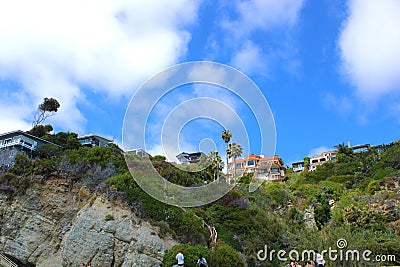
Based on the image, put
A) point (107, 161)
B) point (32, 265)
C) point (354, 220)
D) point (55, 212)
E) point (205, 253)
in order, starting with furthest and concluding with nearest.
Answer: point (354, 220) → point (107, 161) → point (55, 212) → point (32, 265) → point (205, 253)

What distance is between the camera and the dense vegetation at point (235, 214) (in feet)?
71.1

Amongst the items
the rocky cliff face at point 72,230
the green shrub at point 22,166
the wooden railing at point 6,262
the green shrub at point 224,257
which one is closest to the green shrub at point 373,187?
the green shrub at point 224,257

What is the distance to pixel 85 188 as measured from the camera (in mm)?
24453

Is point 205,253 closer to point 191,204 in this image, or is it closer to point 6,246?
point 191,204

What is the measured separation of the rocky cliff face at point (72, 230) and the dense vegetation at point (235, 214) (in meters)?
0.70

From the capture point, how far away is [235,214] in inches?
1001

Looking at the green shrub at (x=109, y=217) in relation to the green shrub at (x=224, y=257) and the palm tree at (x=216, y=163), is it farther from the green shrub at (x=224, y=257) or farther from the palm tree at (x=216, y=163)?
the palm tree at (x=216, y=163)

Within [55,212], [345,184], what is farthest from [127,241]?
[345,184]

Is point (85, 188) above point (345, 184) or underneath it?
underneath

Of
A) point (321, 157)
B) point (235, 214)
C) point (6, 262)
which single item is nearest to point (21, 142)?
point (6, 262)

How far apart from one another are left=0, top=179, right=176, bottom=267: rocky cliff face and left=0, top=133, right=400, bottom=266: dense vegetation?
0.70m

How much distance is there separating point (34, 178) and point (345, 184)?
1242 inches

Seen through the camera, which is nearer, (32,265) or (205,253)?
(205,253)

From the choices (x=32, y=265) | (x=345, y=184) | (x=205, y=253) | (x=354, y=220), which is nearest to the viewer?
(x=205, y=253)
